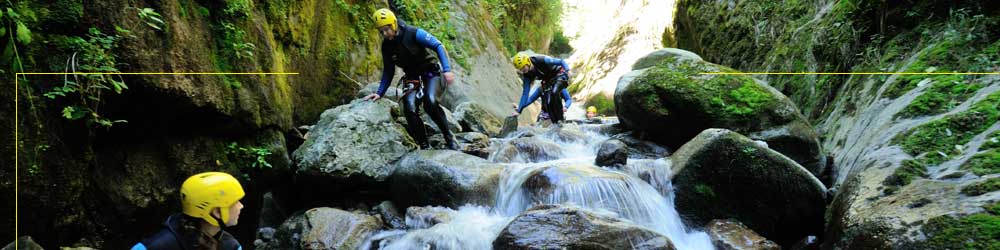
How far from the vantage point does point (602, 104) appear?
63.9ft

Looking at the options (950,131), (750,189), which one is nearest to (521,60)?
(750,189)

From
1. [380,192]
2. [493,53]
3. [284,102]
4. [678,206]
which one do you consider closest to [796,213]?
[678,206]

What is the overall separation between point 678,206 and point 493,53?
12.0m

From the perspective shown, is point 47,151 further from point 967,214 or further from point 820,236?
point 820,236

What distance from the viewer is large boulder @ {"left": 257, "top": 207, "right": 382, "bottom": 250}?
516cm

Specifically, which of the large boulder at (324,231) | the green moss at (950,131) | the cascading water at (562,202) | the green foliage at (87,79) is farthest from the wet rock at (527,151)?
the green foliage at (87,79)

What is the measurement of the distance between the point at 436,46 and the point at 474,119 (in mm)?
3821

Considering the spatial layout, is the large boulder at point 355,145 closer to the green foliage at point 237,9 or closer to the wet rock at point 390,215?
the wet rock at point 390,215

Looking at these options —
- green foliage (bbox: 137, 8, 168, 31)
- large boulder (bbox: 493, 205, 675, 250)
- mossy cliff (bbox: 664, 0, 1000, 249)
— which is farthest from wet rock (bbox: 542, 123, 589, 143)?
green foliage (bbox: 137, 8, 168, 31)

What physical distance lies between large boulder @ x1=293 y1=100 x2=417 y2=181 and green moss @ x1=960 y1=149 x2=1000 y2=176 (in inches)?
218

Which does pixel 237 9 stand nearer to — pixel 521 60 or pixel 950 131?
pixel 521 60

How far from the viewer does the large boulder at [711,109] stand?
6.80 m

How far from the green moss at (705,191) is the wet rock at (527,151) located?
2650mm

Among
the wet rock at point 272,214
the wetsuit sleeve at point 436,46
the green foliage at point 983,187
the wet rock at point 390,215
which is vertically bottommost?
the wet rock at point 272,214
